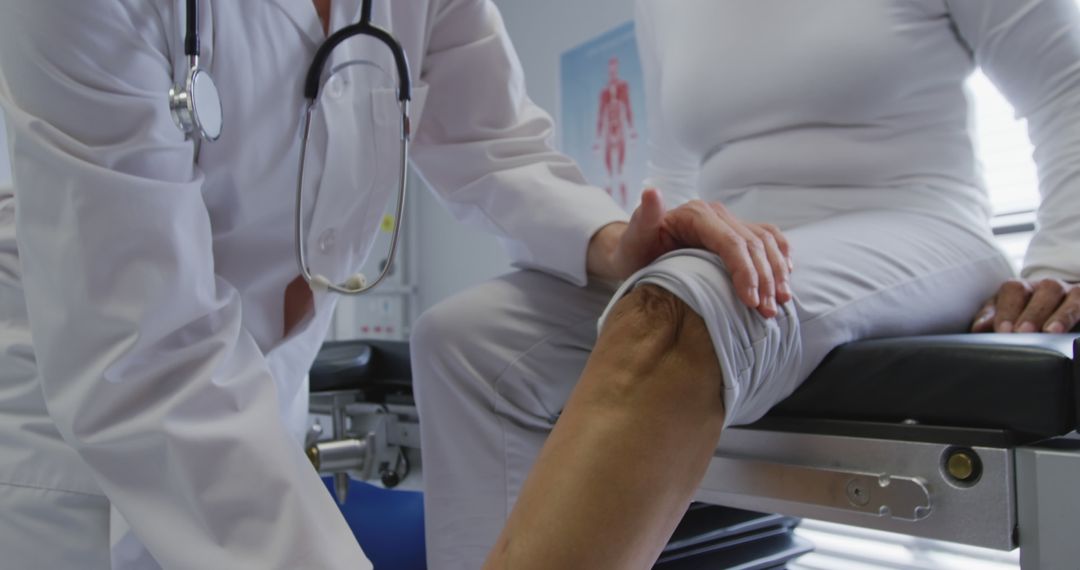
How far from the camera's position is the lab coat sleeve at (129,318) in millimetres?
557

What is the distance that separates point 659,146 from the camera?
1.27 m

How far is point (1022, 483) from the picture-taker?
23.1 inches

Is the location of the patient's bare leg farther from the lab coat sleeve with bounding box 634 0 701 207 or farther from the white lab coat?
the lab coat sleeve with bounding box 634 0 701 207

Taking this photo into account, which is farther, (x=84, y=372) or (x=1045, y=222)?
(x=1045, y=222)

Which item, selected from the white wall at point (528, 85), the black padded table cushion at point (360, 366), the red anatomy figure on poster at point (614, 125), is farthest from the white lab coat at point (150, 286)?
the white wall at point (528, 85)

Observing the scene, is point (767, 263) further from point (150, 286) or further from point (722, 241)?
point (150, 286)

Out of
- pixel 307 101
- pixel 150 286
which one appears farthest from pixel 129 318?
pixel 307 101

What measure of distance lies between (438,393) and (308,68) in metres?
0.33

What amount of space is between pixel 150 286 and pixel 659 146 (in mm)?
859

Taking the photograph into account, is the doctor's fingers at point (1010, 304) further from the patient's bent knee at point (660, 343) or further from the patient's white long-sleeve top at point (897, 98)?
the patient's bent knee at point (660, 343)

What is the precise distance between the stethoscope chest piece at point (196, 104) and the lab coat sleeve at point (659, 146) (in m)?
0.73

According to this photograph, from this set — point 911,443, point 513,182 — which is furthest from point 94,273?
point 911,443

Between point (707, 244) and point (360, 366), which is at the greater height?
point (707, 244)

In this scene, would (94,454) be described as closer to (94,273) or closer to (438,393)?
(94,273)
